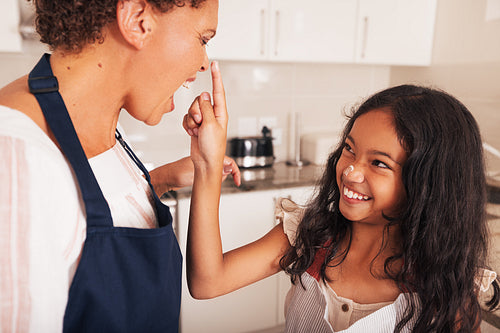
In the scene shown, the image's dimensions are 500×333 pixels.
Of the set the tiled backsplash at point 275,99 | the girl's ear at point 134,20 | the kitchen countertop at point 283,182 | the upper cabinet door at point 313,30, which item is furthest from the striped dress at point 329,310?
the tiled backsplash at point 275,99

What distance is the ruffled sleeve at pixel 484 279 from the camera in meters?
1.00

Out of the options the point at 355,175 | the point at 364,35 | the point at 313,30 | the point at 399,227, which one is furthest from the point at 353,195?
the point at 364,35

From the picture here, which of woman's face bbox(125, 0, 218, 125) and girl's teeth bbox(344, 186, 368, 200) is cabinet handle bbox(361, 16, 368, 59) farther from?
woman's face bbox(125, 0, 218, 125)

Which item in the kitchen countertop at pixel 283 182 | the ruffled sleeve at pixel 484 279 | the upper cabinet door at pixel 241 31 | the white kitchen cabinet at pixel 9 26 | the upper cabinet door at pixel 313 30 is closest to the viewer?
the ruffled sleeve at pixel 484 279

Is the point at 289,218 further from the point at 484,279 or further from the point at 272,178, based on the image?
the point at 272,178

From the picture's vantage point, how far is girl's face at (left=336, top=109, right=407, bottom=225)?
0.93 meters

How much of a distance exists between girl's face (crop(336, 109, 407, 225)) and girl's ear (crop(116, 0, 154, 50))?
53 centimetres

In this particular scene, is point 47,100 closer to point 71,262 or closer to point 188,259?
point 71,262

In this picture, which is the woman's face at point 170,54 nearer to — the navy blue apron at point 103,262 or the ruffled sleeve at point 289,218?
the navy blue apron at point 103,262

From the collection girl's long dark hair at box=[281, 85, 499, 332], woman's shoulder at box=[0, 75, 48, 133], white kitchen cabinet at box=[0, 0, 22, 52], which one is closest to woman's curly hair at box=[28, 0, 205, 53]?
woman's shoulder at box=[0, 75, 48, 133]

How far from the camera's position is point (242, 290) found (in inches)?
89.6

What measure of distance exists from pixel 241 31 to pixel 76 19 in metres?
1.59

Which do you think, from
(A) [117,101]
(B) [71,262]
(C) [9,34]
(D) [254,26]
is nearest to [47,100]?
(A) [117,101]

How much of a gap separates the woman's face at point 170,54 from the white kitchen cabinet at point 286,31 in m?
1.36
